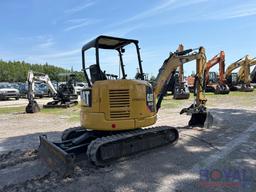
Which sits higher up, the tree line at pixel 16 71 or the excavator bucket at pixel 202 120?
the tree line at pixel 16 71

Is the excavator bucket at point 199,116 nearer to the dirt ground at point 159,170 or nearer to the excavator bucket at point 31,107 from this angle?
the dirt ground at point 159,170

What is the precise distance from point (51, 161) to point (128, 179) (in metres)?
1.68

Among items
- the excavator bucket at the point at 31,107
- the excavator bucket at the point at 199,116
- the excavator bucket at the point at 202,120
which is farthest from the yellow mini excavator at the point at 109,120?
the excavator bucket at the point at 31,107

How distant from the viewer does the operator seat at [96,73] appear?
649 cm

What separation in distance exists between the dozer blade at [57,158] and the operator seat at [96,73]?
1.77 metres

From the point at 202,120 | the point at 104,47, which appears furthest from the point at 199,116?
the point at 104,47

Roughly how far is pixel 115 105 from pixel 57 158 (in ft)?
5.31

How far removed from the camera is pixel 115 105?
617cm

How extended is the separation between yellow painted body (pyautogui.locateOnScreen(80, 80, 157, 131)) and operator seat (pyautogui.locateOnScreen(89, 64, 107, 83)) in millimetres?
312

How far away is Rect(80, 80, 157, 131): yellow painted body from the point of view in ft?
20.1

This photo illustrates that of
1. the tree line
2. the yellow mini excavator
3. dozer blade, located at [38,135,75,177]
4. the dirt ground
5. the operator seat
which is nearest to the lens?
the dirt ground

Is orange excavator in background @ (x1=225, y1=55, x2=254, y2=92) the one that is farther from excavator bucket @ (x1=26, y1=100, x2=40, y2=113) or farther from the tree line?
the tree line

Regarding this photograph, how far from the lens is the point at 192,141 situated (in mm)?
7855

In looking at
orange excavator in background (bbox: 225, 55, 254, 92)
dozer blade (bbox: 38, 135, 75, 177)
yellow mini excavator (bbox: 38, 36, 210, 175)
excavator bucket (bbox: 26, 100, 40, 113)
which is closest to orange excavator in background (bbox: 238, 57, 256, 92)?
orange excavator in background (bbox: 225, 55, 254, 92)
